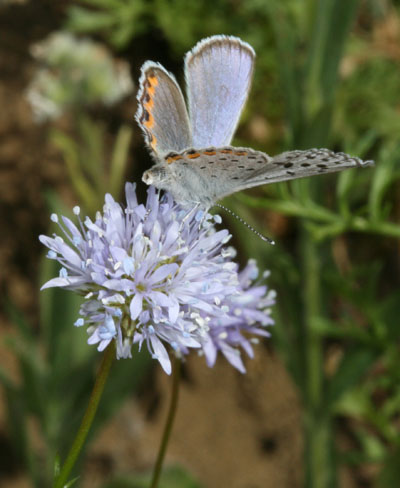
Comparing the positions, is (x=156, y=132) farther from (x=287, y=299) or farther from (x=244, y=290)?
(x=287, y=299)

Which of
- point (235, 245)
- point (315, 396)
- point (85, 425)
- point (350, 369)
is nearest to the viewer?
point (85, 425)

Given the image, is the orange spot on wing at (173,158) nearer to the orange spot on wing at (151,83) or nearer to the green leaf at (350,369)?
the orange spot on wing at (151,83)

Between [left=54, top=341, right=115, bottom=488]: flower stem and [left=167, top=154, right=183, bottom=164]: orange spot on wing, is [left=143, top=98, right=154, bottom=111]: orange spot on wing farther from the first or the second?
[left=54, top=341, right=115, bottom=488]: flower stem

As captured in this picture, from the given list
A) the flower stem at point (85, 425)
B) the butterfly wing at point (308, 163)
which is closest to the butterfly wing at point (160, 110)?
the butterfly wing at point (308, 163)

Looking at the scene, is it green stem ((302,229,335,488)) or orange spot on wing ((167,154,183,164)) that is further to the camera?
green stem ((302,229,335,488))

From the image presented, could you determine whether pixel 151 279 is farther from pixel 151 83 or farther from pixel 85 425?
pixel 151 83

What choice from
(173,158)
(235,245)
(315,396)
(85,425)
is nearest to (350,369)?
(315,396)

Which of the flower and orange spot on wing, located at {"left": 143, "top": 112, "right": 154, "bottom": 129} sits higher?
orange spot on wing, located at {"left": 143, "top": 112, "right": 154, "bottom": 129}

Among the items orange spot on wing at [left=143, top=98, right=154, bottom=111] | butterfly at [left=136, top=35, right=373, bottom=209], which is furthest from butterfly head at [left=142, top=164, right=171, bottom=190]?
orange spot on wing at [left=143, top=98, right=154, bottom=111]

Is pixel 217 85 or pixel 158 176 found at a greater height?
pixel 217 85
